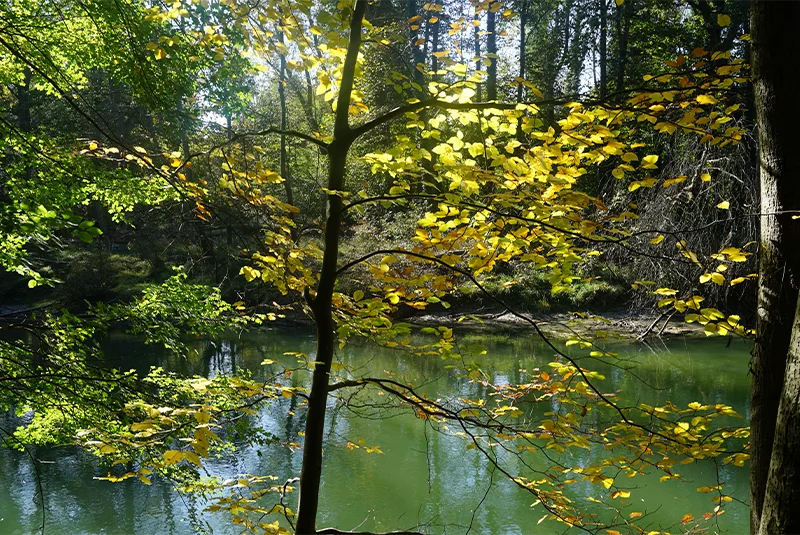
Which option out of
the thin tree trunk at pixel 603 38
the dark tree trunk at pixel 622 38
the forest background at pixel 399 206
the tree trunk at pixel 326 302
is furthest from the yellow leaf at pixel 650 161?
the thin tree trunk at pixel 603 38

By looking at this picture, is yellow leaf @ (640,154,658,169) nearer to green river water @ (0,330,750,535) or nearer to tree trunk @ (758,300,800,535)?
tree trunk @ (758,300,800,535)

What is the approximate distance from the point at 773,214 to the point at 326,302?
4.32 feet

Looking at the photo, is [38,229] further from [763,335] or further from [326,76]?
[763,335]

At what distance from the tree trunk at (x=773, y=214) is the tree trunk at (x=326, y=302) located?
46.2 inches

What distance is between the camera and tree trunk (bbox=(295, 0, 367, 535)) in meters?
1.95

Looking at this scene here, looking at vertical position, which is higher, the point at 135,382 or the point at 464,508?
the point at 135,382

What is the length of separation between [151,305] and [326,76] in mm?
1950

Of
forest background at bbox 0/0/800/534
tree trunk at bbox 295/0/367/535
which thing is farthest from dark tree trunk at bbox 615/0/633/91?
tree trunk at bbox 295/0/367/535

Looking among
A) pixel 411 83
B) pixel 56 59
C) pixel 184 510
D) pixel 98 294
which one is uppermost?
pixel 56 59

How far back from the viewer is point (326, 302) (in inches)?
80.4

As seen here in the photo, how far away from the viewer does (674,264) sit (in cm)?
376

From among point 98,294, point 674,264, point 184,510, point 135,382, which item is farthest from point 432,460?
point 98,294

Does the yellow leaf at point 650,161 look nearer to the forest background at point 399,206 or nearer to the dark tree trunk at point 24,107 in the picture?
the forest background at point 399,206

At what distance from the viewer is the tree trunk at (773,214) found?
161cm
